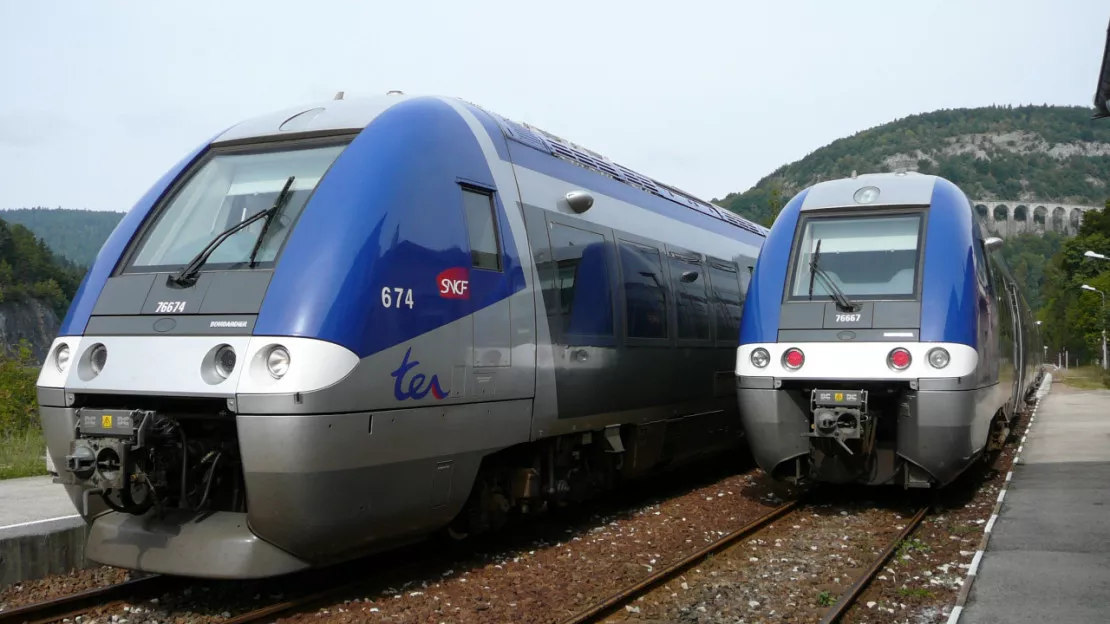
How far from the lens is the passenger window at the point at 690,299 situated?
34.0ft

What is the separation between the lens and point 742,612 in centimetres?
600

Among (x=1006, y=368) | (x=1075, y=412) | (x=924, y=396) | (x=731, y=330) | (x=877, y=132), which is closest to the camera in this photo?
(x=924, y=396)

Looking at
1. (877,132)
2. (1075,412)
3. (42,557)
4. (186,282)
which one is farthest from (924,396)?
(877,132)

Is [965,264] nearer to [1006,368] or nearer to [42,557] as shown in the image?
[1006,368]

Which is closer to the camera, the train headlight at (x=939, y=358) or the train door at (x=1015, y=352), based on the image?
the train headlight at (x=939, y=358)

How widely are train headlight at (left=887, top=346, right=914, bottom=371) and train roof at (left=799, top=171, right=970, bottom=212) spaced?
162 cm

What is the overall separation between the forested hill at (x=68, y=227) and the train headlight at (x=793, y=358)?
588 ft

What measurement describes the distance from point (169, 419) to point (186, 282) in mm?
876

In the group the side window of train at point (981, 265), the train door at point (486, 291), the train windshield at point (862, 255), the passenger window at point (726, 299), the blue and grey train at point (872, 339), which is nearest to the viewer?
the train door at point (486, 291)

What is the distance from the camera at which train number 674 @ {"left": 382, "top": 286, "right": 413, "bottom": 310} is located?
18.8ft

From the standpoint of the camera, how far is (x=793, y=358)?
27.9ft

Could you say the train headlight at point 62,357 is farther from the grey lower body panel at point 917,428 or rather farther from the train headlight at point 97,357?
the grey lower body panel at point 917,428

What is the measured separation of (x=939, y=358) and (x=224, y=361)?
5.64 meters

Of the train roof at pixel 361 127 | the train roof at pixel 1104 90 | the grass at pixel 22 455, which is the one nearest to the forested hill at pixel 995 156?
the train roof at pixel 1104 90
